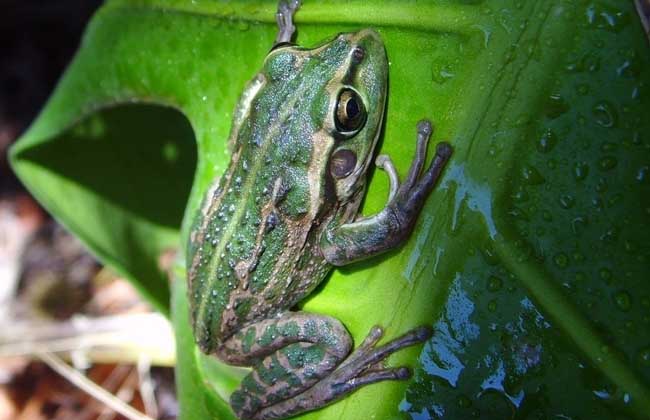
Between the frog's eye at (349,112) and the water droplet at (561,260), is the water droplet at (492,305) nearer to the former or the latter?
the water droplet at (561,260)

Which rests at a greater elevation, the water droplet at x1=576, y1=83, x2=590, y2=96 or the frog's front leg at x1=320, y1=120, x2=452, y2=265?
the water droplet at x1=576, y1=83, x2=590, y2=96

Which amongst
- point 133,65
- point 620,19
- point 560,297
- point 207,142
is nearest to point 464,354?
point 560,297

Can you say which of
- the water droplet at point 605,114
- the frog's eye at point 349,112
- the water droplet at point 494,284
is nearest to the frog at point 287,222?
the frog's eye at point 349,112

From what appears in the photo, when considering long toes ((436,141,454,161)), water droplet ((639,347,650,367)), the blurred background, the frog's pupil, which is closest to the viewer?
water droplet ((639,347,650,367))

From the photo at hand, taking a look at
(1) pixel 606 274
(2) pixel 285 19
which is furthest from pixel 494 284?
(2) pixel 285 19

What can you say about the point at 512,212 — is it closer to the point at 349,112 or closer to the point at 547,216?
the point at 547,216

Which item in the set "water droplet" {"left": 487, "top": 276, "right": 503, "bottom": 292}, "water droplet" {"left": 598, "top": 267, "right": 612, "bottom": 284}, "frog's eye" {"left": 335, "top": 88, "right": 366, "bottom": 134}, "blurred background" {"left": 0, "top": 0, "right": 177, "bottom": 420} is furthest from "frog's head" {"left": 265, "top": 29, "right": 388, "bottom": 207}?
"blurred background" {"left": 0, "top": 0, "right": 177, "bottom": 420}

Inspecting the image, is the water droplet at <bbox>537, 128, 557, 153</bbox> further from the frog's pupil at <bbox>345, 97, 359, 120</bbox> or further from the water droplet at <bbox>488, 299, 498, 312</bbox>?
the frog's pupil at <bbox>345, 97, 359, 120</bbox>
